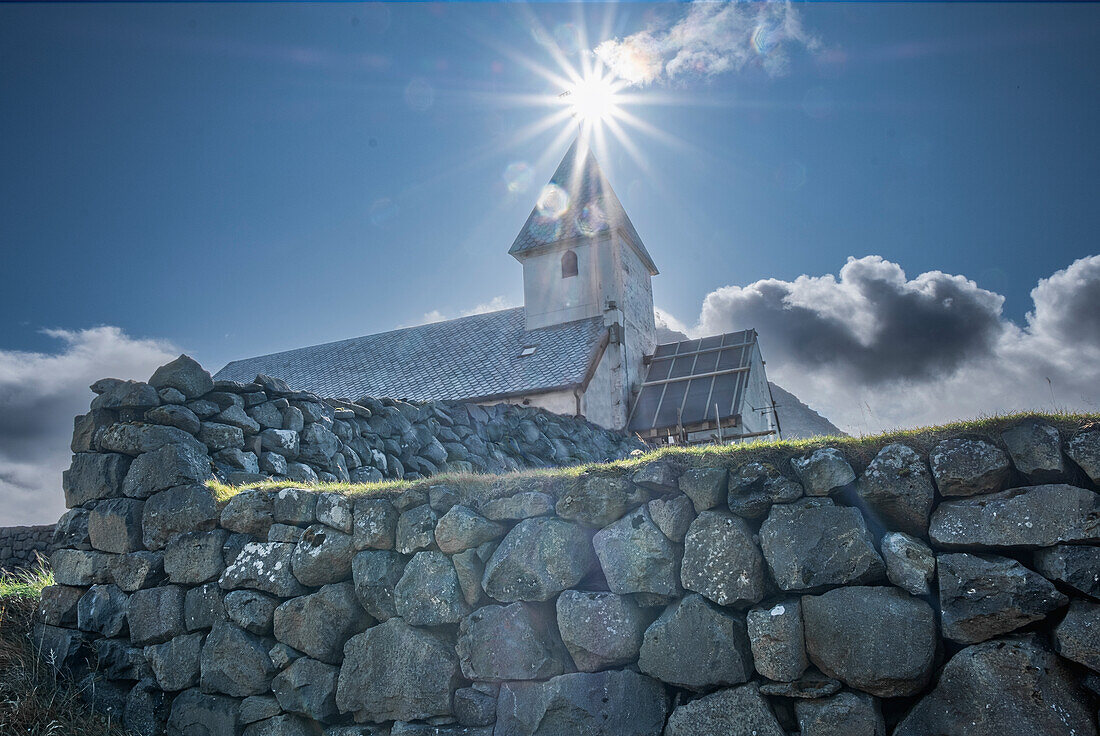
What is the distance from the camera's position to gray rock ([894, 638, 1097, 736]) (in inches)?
107

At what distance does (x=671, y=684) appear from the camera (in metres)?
3.40

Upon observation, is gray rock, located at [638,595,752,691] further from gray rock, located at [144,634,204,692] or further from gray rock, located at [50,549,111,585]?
gray rock, located at [50,549,111,585]

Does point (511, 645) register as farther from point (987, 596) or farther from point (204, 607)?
point (204, 607)

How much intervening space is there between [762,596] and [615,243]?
55.7 ft

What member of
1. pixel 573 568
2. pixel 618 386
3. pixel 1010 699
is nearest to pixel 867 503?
pixel 1010 699

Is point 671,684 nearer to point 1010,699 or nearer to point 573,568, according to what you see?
point 573,568

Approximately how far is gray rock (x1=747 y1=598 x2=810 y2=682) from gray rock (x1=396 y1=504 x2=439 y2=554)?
192 centimetres

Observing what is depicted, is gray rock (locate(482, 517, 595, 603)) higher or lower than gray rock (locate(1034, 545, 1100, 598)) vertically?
higher

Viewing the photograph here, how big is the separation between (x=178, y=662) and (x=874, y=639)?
4.47 meters

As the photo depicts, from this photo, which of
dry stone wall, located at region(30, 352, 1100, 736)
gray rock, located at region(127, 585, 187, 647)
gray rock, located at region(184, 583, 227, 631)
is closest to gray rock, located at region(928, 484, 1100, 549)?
dry stone wall, located at region(30, 352, 1100, 736)

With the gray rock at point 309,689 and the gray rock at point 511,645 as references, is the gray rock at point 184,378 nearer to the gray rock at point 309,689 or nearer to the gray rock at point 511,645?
the gray rock at point 309,689

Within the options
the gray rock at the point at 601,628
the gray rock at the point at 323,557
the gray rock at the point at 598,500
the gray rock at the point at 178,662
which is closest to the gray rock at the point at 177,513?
the gray rock at the point at 178,662

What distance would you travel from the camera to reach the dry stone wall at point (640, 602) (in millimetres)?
2877

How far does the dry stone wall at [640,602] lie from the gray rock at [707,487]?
1cm
